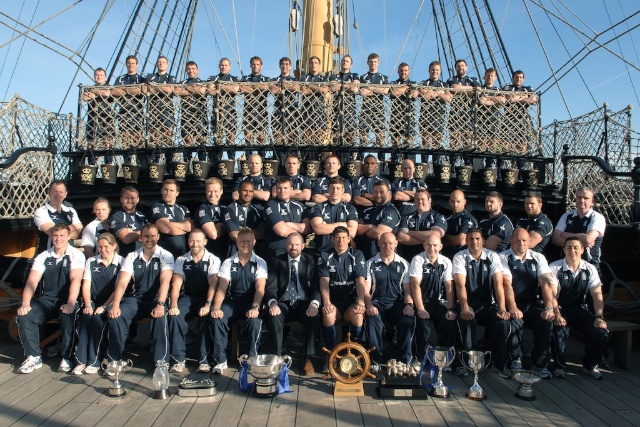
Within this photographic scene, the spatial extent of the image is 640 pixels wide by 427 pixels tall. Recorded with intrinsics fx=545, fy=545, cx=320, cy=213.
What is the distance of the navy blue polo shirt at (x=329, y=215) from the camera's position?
18.4 feet

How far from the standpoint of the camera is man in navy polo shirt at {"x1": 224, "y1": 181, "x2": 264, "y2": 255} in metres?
5.75

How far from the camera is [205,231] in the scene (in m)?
A: 5.64

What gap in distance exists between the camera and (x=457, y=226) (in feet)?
18.9

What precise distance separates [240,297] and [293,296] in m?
0.49

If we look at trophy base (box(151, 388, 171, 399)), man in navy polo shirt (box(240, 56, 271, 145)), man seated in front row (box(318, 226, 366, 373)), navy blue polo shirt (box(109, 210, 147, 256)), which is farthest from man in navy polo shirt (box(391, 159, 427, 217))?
trophy base (box(151, 388, 171, 399))

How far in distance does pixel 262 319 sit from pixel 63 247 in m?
2.00

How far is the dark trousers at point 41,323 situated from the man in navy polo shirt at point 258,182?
2118mm

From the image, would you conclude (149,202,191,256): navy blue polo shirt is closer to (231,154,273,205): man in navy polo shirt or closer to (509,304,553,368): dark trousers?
(231,154,273,205): man in navy polo shirt

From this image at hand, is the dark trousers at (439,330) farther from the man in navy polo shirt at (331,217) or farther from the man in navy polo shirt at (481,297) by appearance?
the man in navy polo shirt at (331,217)

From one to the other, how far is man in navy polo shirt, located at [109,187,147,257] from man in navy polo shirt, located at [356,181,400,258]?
90.9 inches

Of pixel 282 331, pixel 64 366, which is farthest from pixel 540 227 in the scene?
pixel 64 366

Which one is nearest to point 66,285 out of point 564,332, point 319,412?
point 319,412

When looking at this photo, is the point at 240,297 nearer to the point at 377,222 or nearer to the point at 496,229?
the point at 377,222

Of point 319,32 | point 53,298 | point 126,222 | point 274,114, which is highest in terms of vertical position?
point 319,32
